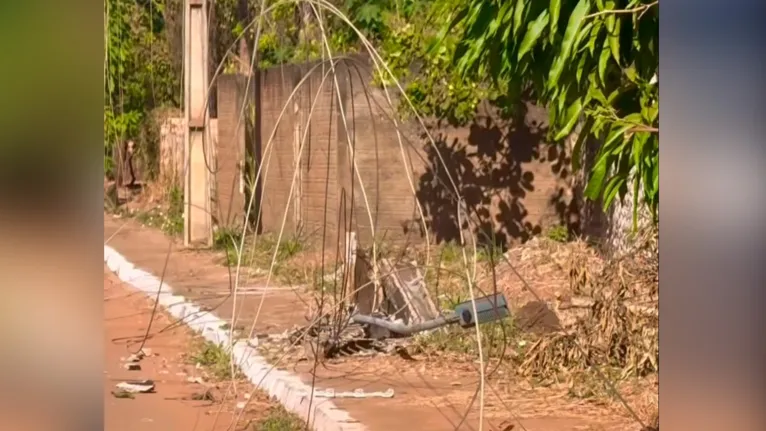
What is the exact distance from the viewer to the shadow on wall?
7.44m

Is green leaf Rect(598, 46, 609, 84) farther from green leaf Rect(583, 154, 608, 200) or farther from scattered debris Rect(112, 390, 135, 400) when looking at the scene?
scattered debris Rect(112, 390, 135, 400)

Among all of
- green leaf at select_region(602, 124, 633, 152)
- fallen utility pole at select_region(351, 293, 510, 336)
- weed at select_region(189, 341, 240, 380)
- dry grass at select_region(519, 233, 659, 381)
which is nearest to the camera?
green leaf at select_region(602, 124, 633, 152)

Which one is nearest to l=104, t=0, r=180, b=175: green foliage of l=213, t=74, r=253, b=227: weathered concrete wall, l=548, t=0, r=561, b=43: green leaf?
l=213, t=74, r=253, b=227: weathered concrete wall

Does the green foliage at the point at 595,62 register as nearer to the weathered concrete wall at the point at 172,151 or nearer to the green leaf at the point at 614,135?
the green leaf at the point at 614,135

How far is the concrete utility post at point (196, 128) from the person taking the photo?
4605 millimetres

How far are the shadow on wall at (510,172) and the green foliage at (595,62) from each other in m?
3.68

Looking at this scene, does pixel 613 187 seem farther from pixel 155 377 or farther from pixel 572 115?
pixel 155 377

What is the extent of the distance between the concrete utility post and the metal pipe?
101 cm

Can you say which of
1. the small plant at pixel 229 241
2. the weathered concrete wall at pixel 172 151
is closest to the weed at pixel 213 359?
the small plant at pixel 229 241

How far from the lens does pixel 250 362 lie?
16.5 feet

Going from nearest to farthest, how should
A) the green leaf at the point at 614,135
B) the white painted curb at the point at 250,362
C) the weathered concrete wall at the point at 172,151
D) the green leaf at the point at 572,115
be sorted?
the green leaf at the point at 614,135 → the green leaf at the point at 572,115 → the weathered concrete wall at the point at 172,151 → the white painted curb at the point at 250,362

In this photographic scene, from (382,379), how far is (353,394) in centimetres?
33

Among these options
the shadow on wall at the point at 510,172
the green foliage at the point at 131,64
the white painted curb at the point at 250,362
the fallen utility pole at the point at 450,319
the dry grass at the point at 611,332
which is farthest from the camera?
the shadow on wall at the point at 510,172

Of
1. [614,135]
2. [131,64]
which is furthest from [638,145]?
[131,64]
